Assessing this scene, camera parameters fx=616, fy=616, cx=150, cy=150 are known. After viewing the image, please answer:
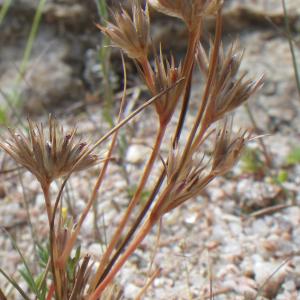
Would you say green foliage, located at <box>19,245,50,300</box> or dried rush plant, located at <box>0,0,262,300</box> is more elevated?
dried rush plant, located at <box>0,0,262,300</box>

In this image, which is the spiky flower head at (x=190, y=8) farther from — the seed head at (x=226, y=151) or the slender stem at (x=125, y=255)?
the slender stem at (x=125, y=255)

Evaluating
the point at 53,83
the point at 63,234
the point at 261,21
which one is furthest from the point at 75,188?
the point at 261,21

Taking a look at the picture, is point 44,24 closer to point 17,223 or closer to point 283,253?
point 17,223

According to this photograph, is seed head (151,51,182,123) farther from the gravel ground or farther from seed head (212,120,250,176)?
the gravel ground

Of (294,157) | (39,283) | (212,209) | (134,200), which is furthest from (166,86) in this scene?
(294,157)

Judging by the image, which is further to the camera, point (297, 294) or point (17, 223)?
point (17, 223)

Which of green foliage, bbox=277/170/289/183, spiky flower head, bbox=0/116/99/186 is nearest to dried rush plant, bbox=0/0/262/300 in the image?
spiky flower head, bbox=0/116/99/186

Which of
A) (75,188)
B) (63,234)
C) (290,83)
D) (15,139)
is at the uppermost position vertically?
(290,83)
